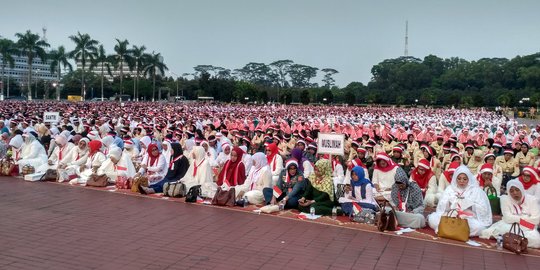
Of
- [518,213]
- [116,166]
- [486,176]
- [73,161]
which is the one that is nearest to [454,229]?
[518,213]

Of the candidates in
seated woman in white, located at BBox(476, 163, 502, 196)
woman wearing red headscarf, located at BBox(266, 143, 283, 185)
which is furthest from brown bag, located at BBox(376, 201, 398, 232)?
woman wearing red headscarf, located at BBox(266, 143, 283, 185)

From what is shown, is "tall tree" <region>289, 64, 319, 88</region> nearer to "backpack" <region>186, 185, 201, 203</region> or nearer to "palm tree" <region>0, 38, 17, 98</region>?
"palm tree" <region>0, 38, 17, 98</region>

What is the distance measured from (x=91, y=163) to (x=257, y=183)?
13.8ft

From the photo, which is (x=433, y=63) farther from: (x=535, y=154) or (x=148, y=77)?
(x=535, y=154)

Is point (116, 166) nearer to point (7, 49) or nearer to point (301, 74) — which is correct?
point (7, 49)

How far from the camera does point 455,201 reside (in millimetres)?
7371

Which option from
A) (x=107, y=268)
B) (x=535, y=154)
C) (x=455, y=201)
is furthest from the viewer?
(x=535, y=154)

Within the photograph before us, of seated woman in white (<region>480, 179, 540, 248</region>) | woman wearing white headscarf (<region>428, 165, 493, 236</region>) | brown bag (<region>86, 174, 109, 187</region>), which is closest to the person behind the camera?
seated woman in white (<region>480, 179, 540, 248</region>)

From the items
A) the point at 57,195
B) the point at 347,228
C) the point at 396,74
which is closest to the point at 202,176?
the point at 57,195

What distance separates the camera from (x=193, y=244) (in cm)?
650

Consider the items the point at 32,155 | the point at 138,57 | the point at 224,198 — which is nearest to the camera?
the point at 224,198

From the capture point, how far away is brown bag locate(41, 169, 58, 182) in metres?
11.1

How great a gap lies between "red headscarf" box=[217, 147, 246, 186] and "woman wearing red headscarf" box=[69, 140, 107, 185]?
123 inches

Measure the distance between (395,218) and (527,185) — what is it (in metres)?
2.06
